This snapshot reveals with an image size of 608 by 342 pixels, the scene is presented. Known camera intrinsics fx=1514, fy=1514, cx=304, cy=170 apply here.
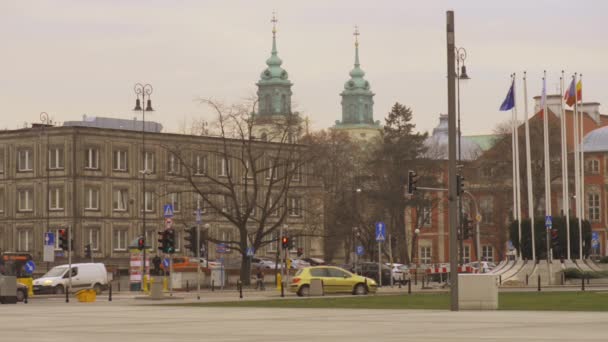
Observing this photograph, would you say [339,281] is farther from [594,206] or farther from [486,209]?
[594,206]

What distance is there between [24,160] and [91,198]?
6.10 m

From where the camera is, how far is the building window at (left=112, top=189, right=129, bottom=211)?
119m

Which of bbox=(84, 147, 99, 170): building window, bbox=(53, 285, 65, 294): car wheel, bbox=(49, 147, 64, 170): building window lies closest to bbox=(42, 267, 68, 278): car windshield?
bbox=(53, 285, 65, 294): car wheel

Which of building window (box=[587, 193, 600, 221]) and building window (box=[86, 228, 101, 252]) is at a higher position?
building window (box=[587, 193, 600, 221])

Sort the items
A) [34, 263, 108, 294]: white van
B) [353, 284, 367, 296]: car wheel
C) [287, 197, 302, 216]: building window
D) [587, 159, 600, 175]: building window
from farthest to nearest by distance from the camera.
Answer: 1. [587, 159, 600, 175]: building window
2. [287, 197, 302, 216]: building window
3. [34, 263, 108, 294]: white van
4. [353, 284, 367, 296]: car wheel

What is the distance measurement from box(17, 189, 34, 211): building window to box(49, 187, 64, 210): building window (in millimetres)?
1695

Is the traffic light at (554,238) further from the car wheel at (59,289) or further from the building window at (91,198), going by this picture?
the building window at (91,198)

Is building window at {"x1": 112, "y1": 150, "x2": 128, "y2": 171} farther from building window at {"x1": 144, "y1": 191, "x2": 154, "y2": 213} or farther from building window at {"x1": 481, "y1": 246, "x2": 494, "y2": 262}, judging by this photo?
building window at {"x1": 481, "y1": 246, "x2": 494, "y2": 262}

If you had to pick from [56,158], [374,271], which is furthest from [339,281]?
[56,158]

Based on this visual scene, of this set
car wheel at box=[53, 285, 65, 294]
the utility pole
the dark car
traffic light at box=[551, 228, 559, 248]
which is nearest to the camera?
the utility pole

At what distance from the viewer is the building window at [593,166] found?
469 feet

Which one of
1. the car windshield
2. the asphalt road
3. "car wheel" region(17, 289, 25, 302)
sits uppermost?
the car windshield

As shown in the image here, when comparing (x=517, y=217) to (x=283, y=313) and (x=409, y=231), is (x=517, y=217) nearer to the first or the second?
(x=283, y=313)

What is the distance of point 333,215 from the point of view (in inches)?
4796
